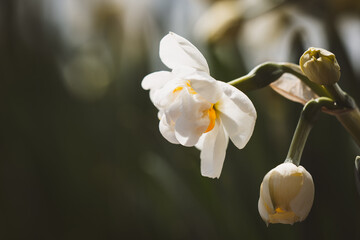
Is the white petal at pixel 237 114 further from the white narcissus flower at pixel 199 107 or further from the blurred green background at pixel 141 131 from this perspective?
the blurred green background at pixel 141 131

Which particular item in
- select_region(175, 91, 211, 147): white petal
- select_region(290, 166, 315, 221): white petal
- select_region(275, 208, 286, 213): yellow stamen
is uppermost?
select_region(175, 91, 211, 147): white petal

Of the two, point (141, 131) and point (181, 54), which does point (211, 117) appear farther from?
point (141, 131)

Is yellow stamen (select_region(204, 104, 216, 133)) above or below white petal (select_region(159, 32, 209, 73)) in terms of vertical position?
below

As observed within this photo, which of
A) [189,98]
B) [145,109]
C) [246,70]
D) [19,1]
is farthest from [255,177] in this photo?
[19,1]

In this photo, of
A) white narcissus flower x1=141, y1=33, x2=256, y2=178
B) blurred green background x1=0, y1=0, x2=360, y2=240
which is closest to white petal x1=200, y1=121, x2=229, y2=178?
white narcissus flower x1=141, y1=33, x2=256, y2=178

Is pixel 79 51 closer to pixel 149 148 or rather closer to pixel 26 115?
pixel 26 115

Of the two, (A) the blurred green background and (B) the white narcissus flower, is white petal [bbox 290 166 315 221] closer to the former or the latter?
(B) the white narcissus flower

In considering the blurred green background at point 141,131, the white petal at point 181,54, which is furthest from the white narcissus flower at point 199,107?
the blurred green background at point 141,131
